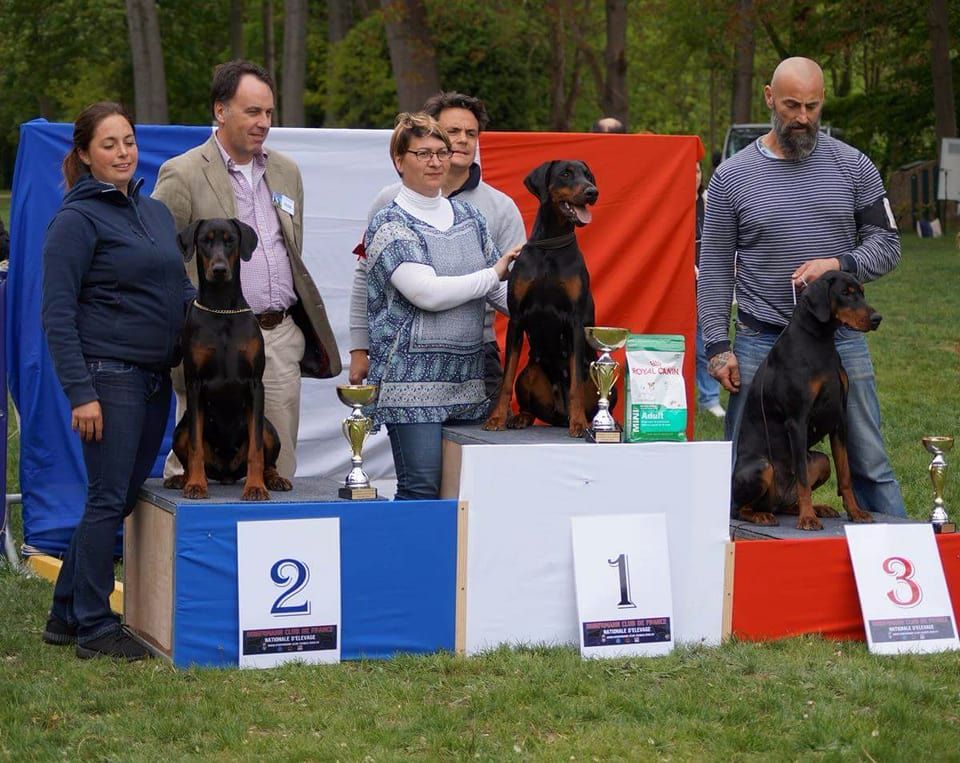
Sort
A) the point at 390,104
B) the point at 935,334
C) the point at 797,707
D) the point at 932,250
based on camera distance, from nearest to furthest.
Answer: the point at 797,707, the point at 935,334, the point at 932,250, the point at 390,104

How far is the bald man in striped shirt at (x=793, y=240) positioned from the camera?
4.65 metres

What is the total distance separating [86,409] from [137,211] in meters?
0.68

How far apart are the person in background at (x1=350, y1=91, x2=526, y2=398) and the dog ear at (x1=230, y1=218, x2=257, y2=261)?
1.60 ft

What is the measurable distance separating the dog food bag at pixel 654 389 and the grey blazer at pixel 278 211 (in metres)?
1.12

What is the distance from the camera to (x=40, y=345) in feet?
19.6

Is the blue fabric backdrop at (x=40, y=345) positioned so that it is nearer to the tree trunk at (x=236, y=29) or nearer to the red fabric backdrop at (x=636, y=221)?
the red fabric backdrop at (x=636, y=221)

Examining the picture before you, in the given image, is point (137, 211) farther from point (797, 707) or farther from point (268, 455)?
point (797, 707)

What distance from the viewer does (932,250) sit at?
21562mm

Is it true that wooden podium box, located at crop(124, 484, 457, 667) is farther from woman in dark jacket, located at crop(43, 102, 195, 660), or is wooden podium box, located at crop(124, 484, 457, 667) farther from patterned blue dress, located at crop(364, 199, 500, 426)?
patterned blue dress, located at crop(364, 199, 500, 426)

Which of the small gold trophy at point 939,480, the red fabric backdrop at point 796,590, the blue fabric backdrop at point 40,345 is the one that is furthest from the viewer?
the blue fabric backdrop at point 40,345

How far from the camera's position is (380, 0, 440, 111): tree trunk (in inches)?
711

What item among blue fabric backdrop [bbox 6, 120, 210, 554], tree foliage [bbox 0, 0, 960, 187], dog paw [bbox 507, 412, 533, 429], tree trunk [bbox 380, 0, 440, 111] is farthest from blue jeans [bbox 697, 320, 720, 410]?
tree foliage [bbox 0, 0, 960, 187]

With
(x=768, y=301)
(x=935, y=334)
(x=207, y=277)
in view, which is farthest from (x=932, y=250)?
(x=207, y=277)

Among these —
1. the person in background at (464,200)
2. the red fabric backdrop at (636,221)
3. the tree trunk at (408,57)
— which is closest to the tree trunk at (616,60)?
the tree trunk at (408,57)
